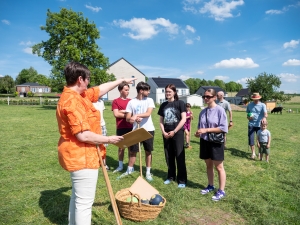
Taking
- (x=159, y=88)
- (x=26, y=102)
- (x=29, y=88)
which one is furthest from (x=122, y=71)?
(x=29, y=88)

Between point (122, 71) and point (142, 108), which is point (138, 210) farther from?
point (122, 71)

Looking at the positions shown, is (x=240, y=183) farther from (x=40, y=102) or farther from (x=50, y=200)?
(x=40, y=102)

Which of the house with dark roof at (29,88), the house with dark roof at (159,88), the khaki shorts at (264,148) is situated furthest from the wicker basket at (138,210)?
the house with dark roof at (29,88)

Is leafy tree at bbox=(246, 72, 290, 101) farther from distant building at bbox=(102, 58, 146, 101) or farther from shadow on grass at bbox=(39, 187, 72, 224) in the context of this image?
shadow on grass at bbox=(39, 187, 72, 224)

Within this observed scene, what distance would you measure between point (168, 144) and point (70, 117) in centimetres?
304

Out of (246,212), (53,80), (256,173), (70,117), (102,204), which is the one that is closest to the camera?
(70,117)

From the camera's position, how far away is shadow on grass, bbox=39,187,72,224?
368cm

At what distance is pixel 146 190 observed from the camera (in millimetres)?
4152

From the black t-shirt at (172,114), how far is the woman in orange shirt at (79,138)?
2369 millimetres

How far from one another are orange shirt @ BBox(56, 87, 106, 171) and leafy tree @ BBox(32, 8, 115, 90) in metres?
29.3

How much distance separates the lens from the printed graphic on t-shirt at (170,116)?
4.87 meters

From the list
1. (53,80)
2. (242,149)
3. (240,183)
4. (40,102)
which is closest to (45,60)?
(53,80)

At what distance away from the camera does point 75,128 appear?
2.33m

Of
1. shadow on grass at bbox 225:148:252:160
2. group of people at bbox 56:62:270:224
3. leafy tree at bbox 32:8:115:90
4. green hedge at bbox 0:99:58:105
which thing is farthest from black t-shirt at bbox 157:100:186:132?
Result: green hedge at bbox 0:99:58:105
